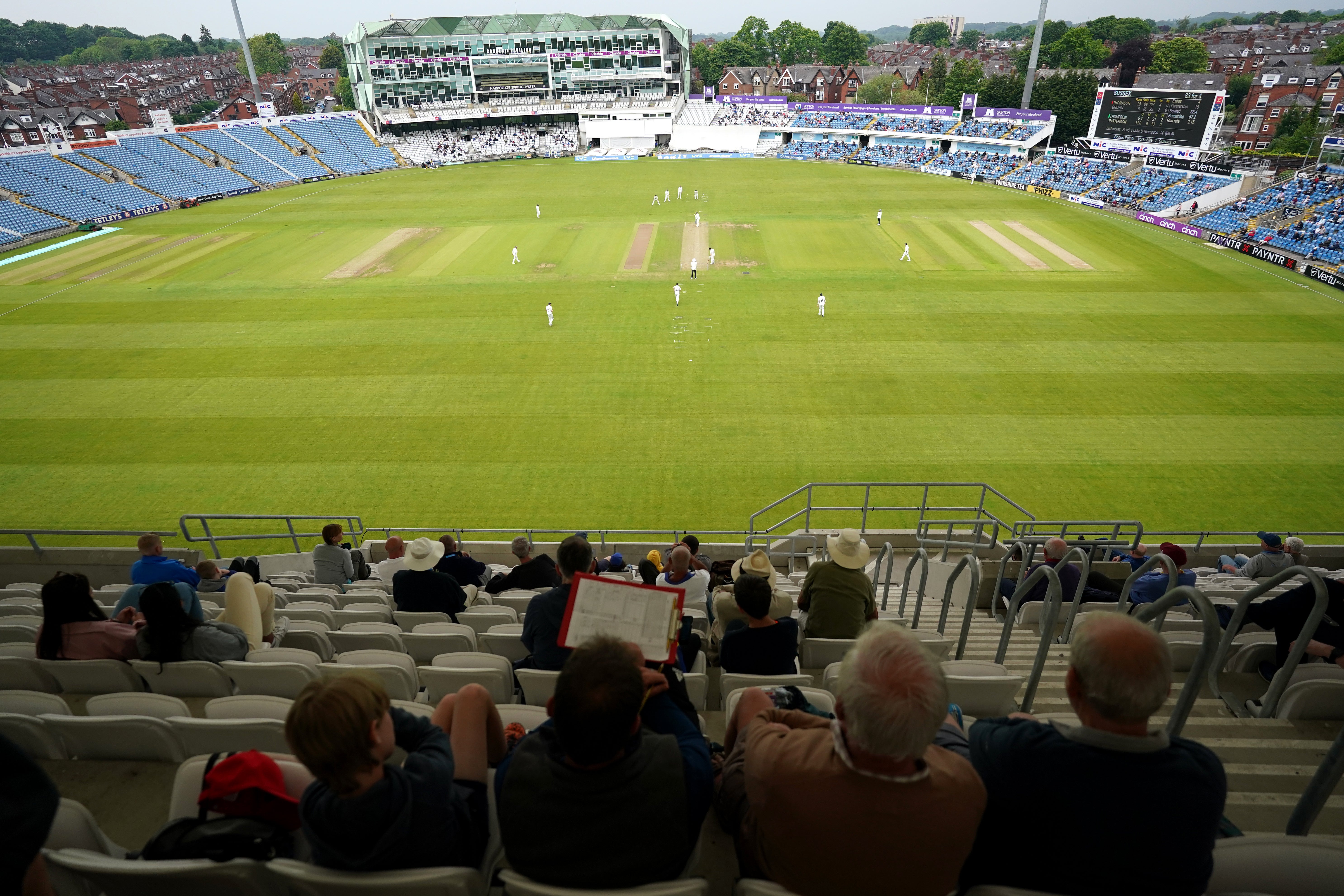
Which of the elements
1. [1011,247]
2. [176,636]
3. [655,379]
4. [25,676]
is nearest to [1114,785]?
[176,636]

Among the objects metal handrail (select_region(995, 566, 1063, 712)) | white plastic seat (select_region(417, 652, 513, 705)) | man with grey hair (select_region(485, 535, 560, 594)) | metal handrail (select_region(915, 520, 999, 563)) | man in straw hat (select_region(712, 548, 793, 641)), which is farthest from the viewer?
metal handrail (select_region(915, 520, 999, 563))

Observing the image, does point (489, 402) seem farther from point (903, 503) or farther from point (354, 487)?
point (903, 503)

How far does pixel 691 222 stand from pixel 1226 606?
3599 centimetres

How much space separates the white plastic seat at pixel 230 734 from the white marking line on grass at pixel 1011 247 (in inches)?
1293

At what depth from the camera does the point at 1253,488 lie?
15.0m

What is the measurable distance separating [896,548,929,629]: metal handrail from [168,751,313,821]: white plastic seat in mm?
5759

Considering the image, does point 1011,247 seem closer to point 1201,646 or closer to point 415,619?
point 415,619

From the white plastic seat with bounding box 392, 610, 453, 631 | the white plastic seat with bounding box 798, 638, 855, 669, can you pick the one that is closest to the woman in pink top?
the white plastic seat with bounding box 392, 610, 453, 631

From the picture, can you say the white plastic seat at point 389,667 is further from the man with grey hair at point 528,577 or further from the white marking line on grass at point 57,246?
the white marking line on grass at point 57,246

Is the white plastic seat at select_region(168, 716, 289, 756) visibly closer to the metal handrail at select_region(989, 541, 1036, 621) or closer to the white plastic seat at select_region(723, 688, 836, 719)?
the white plastic seat at select_region(723, 688, 836, 719)

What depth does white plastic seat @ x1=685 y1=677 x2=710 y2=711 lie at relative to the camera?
14.5 feet

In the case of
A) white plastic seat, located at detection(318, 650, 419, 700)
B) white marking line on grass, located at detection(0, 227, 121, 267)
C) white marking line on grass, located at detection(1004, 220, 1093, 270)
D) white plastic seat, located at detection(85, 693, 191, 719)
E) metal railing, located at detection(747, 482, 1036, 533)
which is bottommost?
metal railing, located at detection(747, 482, 1036, 533)

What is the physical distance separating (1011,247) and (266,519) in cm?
3297

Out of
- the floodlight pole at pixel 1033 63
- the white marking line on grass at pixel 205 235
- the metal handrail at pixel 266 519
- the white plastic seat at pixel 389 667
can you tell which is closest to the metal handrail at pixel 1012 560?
the white plastic seat at pixel 389 667
